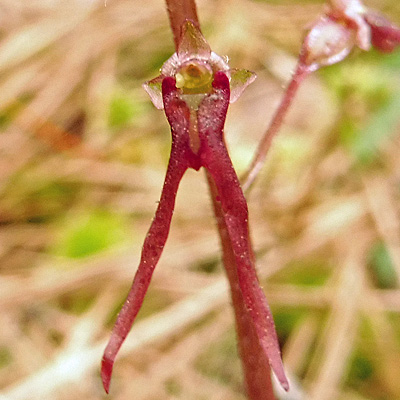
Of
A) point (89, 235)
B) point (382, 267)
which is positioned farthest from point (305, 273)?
point (89, 235)

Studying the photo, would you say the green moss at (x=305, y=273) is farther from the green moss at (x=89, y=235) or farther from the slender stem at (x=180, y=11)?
the slender stem at (x=180, y=11)

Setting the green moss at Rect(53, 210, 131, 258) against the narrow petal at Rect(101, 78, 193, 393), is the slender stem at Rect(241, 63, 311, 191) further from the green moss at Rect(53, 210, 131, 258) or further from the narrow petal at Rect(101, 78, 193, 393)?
the green moss at Rect(53, 210, 131, 258)

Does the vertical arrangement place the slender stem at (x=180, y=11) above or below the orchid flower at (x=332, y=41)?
above

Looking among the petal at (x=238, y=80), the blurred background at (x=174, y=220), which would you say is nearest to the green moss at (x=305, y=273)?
the blurred background at (x=174, y=220)

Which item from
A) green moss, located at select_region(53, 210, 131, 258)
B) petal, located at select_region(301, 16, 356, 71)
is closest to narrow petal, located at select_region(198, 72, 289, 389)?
petal, located at select_region(301, 16, 356, 71)

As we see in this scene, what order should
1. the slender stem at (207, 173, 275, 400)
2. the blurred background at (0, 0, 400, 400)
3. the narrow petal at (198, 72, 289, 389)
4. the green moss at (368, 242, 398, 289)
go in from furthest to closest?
the green moss at (368, 242, 398, 289), the blurred background at (0, 0, 400, 400), the slender stem at (207, 173, 275, 400), the narrow petal at (198, 72, 289, 389)

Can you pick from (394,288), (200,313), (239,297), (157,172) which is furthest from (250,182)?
(157,172)

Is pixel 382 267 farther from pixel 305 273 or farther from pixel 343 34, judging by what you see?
pixel 343 34
